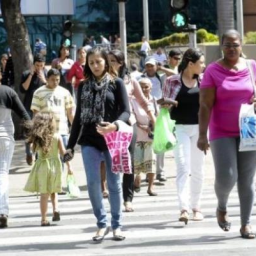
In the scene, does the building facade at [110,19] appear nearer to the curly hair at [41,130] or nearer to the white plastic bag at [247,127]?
the curly hair at [41,130]

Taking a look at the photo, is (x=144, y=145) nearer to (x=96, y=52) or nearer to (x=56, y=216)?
(x=56, y=216)

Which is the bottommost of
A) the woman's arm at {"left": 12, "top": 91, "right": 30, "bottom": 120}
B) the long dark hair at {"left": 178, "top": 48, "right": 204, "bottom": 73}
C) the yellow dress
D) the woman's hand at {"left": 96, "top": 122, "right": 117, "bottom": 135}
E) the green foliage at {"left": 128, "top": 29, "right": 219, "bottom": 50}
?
the yellow dress

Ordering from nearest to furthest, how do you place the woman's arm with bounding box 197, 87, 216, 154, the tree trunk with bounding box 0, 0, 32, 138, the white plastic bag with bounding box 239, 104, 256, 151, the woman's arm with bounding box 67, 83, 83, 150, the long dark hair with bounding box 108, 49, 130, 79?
1. the white plastic bag with bounding box 239, 104, 256, 151
2. the woman's arm with bounding box 197, 87, 216, 154
3. the woman's arm with bounding box 67, 83, 83, 150
4. the long dark hair with bounding box 108, 49, 130, 79
5. the tree trunk with bounding box 0, 0, 32, 138

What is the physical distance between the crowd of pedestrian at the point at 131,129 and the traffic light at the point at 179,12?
158 inches

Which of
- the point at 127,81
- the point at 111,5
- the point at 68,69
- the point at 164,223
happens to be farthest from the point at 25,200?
the point at 111,5

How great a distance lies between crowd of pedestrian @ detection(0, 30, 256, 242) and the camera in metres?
8.67

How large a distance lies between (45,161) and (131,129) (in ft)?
5.99

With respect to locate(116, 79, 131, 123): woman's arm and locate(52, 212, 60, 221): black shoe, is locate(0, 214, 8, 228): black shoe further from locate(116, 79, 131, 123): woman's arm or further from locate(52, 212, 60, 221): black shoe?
locate(116, 79, 131, 123): woman's arm

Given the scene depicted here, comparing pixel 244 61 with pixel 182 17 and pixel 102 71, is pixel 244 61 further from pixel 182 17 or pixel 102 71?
pixel 182 17

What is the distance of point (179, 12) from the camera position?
17078 millimetres

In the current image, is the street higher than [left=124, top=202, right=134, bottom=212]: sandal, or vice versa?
[left=124, top=202, right=134, bottom=212]: sandal

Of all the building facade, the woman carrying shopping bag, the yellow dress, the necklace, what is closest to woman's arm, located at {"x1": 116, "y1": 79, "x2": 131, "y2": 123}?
the necklace

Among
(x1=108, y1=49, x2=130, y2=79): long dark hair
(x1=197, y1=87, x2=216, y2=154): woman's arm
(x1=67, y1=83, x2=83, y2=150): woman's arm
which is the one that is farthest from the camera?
(x1=108, y1=49, x2=130, y2=79): long dark hair

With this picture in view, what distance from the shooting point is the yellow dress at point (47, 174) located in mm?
10648
